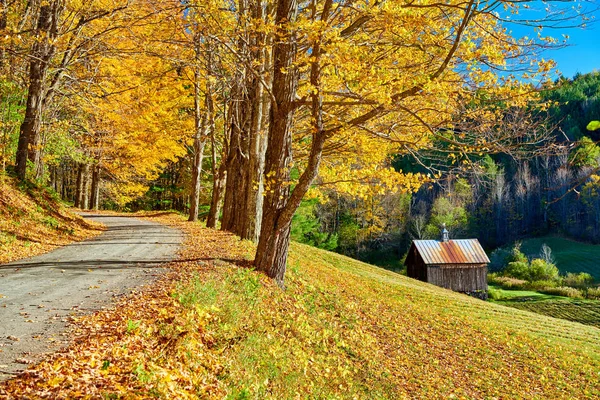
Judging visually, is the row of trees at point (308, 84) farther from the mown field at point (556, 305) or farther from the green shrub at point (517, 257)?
the green shrub at point (517, 257)

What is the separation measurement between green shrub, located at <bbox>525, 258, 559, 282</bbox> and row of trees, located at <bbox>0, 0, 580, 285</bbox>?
3437 centimetres

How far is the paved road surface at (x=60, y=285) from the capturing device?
17.2ft

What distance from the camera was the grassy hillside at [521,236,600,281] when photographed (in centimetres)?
4924

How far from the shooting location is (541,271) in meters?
42.5

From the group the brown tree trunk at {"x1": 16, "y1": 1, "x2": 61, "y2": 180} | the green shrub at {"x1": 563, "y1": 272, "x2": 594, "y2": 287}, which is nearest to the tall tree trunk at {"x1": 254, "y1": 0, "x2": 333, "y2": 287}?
the brown tree trunk at {"x1": 16, "y1": 1, "x2": 61, "y2": 180}

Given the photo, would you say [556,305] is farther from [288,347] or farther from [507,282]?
[288,347]

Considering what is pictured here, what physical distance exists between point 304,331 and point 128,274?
373 centimetres

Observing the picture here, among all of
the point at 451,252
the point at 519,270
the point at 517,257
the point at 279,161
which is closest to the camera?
the point at 279,161

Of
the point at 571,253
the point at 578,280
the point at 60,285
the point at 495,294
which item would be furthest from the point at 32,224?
the point at 571,253

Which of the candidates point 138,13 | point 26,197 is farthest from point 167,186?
point 138,13

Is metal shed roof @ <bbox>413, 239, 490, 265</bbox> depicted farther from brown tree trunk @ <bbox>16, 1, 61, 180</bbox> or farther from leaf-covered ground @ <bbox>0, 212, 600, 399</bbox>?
brown tree trunk @ <bbox>16, 1, 61, 180</bbox>

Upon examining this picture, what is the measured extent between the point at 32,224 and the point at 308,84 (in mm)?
9933

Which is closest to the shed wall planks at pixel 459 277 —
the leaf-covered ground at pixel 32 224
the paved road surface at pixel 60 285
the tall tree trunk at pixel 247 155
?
the tall tree trunk at pixel 247 155

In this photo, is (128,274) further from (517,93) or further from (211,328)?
(517,93)
